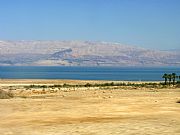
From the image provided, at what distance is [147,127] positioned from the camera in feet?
81.8

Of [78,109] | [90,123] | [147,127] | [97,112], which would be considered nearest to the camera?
[147,127]

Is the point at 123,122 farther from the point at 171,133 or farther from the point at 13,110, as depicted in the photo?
the point at 13,110

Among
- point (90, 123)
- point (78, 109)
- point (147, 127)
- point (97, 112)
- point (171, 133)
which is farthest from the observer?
point (78, 109)

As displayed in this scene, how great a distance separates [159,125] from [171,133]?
9.70 ft

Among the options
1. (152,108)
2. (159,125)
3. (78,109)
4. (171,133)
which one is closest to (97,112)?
(78,109)

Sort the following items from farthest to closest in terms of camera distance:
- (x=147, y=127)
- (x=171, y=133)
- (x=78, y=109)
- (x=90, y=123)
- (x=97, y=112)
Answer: (x=78, y=109), (x=97, y=112), (x=90, y=123), (x=147, y=127), (x=171, y=133)

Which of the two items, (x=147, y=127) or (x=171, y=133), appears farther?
(x=147, y=127)

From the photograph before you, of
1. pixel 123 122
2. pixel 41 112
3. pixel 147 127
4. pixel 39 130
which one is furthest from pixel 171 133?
pixel 41 112

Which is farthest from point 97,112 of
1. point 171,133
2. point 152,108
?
point 171,133

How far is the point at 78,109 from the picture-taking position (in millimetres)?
35688

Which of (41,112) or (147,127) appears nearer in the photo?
(147,127)

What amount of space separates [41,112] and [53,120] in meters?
5.23

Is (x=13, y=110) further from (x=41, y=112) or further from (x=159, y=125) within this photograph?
(x=159, y=125)

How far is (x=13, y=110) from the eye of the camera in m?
35.5
